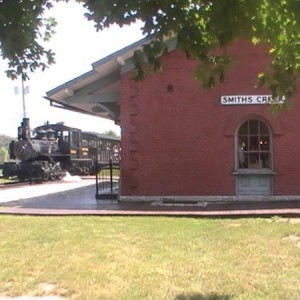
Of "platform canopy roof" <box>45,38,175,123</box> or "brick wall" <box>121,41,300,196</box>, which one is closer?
"brick wall" <box>121,41,300,196</box>

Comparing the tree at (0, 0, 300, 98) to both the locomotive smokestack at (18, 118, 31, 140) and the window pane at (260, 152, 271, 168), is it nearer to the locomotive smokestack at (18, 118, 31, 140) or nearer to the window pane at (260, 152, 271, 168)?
the window pane at (260, 152, 271, 168)

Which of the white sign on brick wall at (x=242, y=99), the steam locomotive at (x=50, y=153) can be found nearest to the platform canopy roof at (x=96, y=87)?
the white sign on brick wall at (x=242, y=99)

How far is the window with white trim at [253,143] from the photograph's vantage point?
15.8 meters

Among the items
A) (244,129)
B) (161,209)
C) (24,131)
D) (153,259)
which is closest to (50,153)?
(24,131)

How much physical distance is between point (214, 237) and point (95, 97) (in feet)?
29.3

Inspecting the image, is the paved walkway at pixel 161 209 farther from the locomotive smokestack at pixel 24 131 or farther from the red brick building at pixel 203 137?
the locomotive smokestack at pixel 24 131

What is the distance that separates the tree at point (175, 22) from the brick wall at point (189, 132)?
10.9 meters

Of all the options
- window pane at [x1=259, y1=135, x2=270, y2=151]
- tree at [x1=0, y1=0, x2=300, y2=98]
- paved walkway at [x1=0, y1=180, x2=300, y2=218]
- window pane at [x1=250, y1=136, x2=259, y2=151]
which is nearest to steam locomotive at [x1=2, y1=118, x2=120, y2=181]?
paved walkway at [x1=0, y1=180, x2=300, y2=218]

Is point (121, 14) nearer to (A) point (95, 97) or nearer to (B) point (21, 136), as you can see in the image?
(A) point (95, 97)

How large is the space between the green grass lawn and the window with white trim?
4756 millimetres

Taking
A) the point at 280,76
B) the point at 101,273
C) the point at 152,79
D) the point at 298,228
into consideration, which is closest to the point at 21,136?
the point at 152,79

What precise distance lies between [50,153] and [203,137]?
17806 mm

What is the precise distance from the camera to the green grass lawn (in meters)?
6.00

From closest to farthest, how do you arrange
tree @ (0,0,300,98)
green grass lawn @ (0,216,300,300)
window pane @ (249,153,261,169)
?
1. tree @ (0,0,300,98)
2. green grass lawn @ (0,216,300,300)
3. window pane @ (249,153,261,169)
